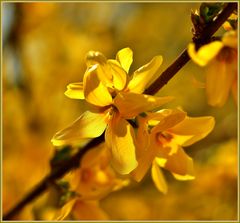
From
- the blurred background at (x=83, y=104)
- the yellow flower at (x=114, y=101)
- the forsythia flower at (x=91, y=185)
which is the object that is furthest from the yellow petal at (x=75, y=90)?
the blurred background at (x=83, y=104)

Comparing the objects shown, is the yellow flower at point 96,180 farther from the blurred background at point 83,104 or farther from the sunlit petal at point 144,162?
the blurred background at point 83,104

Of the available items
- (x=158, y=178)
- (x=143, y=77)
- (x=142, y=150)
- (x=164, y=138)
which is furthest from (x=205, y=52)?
(x=158, y=178)

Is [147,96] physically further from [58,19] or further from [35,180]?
[58,19]

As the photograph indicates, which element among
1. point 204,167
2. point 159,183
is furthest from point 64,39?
point 159,183

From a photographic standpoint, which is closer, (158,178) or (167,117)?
(167,117)

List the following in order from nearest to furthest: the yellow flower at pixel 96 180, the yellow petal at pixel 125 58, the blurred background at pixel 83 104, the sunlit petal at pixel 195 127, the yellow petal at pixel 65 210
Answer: the yellow petal at pixel 125 58 → the sunlit petal at pixel 195 127 → the yellow petal at pixel 65 210 → the yellow flower at pixel 96 180 → the blurred background at pixel 83 104

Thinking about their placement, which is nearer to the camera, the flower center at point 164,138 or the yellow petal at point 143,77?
the yellow petal at point 143,77

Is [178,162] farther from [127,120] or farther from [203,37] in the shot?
[203,37]

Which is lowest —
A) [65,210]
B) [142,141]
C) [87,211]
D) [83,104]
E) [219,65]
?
[83,104]
